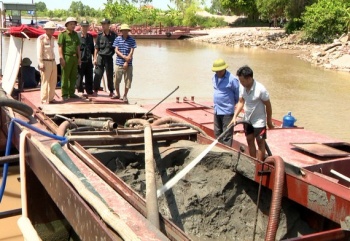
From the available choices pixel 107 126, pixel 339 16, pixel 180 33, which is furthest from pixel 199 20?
pixel 107 126

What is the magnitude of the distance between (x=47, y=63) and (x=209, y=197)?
357 cm

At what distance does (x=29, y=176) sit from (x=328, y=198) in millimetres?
3026

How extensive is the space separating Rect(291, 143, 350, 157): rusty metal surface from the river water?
13.0 feet

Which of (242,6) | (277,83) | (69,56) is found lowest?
(277,83)

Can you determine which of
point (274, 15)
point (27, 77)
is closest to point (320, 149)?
point (27, 77)

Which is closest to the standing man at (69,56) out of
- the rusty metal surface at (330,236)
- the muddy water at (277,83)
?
the rusty metal surface at (330,236)

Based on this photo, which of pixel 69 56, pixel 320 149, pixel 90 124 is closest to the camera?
pixel 90 124

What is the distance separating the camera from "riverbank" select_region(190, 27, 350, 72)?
23422mm

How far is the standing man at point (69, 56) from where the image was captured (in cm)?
703

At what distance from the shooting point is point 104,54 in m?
7.94

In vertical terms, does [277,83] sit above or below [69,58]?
below

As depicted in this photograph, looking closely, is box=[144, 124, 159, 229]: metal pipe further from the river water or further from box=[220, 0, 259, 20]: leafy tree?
box=[220, 0, 259, 20]: leafy tree

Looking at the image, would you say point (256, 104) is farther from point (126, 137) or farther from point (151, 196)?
point (151, 196)

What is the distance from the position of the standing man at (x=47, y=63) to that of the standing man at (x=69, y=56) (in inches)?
7.7
